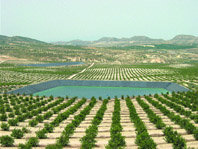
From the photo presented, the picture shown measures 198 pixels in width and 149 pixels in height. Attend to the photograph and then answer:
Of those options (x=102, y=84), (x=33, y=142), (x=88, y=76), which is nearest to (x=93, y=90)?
(x=102, y=84)

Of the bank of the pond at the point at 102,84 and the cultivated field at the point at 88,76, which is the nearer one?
the bank of the pond at the point at 102,84

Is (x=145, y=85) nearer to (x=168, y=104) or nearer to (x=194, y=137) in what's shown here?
(x=168, y=104)

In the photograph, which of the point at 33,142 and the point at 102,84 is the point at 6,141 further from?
the point at 102,84

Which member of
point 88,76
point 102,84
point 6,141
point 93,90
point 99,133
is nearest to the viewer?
point 6,141

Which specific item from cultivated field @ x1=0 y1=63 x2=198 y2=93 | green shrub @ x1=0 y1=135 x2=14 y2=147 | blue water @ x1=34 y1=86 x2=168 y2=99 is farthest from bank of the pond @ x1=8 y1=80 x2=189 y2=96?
green shrub @ x1=0 y1=135 x2=14 y2=147

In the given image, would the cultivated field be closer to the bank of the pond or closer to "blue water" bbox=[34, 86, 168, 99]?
the bank of the pond

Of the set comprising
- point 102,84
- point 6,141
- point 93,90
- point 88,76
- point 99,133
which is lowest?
point 93,90

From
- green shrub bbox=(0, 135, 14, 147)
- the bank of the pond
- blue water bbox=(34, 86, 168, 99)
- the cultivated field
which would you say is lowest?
blue water bbox=(34, 86, 168, 99)

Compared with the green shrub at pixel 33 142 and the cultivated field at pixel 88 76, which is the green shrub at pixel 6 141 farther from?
the cultivated field at pixel 88 76

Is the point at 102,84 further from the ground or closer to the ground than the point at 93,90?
further from the ground

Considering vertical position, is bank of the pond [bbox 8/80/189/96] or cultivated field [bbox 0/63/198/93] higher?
cultivated field [bbox 0/63/198/93]

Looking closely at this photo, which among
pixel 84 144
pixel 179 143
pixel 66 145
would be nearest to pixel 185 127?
pixel 179 143

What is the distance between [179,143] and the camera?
39.2ft

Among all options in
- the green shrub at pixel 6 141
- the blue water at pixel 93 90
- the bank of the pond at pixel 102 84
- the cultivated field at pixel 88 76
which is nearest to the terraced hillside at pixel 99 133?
the green shrub at pixel 6 141
